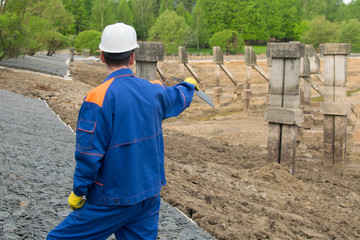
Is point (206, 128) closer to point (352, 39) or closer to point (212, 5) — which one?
point (352, 39)

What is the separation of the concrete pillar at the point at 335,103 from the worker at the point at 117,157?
258 inches

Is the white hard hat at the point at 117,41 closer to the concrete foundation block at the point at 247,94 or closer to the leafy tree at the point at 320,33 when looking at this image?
the concrete foundation block at the point at 247,94

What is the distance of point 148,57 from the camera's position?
20.8 ft

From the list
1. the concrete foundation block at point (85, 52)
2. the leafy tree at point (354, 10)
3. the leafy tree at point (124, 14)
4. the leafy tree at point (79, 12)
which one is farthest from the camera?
the leafy tree at point (354, 10)

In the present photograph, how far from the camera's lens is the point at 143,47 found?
20.7ft

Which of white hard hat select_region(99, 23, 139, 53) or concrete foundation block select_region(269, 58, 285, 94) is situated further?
concrete foundation block select_region(269, 58, 285, 94)

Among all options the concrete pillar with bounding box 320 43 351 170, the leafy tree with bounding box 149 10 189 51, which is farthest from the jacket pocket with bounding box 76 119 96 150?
the leafy tree with bounding box 149 10 189 51

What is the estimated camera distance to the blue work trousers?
9.33 ft

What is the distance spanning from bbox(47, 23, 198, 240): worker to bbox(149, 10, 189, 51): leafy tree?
53.2 meters

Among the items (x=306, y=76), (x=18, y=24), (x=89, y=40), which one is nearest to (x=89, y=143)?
(x=306, y=76)

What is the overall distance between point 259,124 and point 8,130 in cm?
1011

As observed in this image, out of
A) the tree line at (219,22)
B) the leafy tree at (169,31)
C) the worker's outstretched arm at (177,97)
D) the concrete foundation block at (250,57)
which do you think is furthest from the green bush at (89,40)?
the worker's outstretched arm at (177,97)

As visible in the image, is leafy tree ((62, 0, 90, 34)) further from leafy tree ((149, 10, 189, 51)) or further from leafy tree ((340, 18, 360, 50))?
leafy tree ((340, 18, 360, 50))

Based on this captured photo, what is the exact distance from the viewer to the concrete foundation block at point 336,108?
28.8ft
